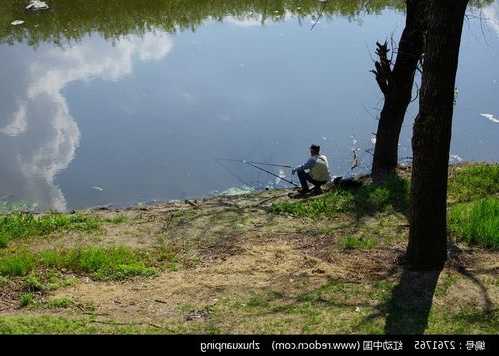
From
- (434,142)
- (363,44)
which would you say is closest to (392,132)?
(434,142)

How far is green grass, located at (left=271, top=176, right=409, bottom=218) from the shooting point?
36.9 ft

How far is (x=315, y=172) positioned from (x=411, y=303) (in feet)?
17.1

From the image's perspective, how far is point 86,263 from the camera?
927 centimetres

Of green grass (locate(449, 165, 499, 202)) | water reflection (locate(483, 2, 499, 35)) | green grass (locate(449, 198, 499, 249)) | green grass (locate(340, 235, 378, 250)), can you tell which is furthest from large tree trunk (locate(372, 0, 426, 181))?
water reflection (locate(483, 2, 499, 35))

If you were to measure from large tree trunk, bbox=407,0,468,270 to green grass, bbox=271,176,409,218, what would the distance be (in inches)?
102

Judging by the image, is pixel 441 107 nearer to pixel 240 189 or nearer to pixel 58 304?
pixel 58 304

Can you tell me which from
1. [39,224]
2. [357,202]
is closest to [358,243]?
[357,202]

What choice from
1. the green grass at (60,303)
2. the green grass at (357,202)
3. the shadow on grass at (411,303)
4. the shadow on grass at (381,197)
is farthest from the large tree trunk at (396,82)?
the green grass at (60,303)

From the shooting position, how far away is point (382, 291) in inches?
316

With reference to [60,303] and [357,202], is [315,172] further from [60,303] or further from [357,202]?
[60,303]

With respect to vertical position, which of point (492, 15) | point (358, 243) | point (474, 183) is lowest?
point (358, 243)

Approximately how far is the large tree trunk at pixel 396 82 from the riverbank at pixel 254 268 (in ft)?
2.07

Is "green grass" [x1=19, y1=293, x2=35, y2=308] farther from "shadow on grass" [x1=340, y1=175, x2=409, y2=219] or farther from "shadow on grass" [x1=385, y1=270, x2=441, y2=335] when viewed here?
"shadow on grass" [x1=340, y1=175, x2=409, y2=219]

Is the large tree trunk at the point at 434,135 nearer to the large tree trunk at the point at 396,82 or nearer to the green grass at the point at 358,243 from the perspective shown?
the green grass at the point at 358,243
